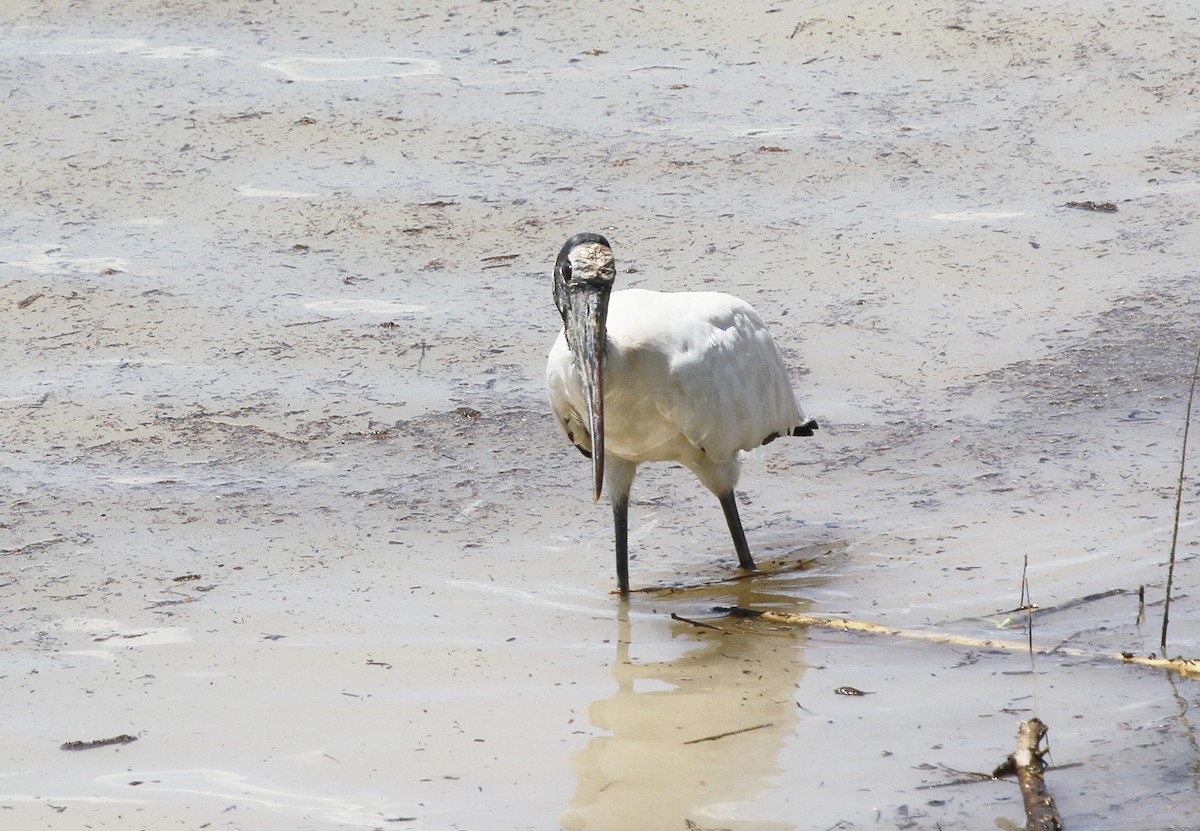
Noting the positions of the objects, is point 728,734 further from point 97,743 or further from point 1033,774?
point 97,743

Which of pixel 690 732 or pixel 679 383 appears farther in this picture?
Result: pixel 679 383

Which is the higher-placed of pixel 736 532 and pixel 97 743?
pixel 736 532

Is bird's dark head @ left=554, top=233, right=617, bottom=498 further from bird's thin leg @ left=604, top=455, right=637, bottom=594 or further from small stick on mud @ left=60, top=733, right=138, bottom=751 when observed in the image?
small stick on mud @ left=60, top=733, right=138, bottom=751

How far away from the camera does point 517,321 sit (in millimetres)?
7473

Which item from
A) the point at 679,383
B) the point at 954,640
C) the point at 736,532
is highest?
the point at 679,383

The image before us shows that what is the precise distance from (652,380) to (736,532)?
71cm

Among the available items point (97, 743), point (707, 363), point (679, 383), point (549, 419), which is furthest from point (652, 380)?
point (97, 743)

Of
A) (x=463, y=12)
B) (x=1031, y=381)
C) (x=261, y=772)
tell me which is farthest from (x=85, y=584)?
(x=463, y=12)

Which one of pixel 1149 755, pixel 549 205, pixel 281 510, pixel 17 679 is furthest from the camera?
pixel 549 205

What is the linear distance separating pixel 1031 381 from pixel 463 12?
5.51 m

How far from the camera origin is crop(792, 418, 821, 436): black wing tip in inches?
234

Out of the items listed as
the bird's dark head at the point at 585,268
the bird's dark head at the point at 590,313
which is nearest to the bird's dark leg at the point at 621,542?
the bird's dark head at the point at 590,313

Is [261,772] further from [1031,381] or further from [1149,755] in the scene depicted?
[1031,381]

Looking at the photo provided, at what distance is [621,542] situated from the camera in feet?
17.1
